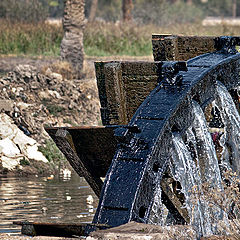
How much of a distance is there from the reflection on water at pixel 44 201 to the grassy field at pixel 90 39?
12.8 meters

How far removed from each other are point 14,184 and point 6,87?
17.6ft

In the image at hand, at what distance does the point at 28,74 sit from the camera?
62.2 feet

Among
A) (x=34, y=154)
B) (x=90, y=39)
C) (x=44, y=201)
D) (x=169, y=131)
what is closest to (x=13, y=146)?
(x=34, y=154)

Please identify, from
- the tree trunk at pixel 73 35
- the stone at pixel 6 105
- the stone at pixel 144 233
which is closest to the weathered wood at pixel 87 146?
the stone at pixel 144 233

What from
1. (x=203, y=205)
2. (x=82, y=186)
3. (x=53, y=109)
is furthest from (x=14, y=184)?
(x=203, y=205)

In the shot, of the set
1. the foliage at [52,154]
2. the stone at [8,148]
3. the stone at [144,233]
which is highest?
the stone at [144,233]

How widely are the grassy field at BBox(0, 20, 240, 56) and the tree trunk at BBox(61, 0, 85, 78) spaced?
425 cm

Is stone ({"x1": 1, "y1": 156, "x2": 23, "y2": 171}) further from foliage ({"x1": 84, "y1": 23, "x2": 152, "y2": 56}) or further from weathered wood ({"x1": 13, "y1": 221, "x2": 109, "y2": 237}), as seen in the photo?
foliage ({"x1": 84, "y1": 23, "x2": 152, "y2": 56})

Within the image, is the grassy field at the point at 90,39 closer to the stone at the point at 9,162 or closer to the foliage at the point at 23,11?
the foliage at the point at 23,11

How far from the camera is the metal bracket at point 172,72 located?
6812 mm

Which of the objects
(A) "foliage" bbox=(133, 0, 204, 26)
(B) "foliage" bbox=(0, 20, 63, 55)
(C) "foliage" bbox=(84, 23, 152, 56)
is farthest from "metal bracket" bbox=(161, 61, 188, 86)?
(A) "foliage" bbox=(133, 0, 204, 26)

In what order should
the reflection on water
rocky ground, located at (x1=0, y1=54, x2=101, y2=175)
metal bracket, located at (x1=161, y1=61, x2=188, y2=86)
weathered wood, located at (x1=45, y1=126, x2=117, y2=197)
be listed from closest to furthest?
metal bracket, located at (x1=161, y1=61, x2=188, y2=86) < weathered wood, located at (x1=45, y1=126, x2=117, y2=197) < the reflection on water < rocky ground, located at (x1=0, y1=54, x2=101, y2=175)

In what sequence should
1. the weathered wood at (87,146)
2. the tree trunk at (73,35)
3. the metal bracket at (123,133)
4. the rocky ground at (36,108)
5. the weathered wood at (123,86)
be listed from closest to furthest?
1. the metal bracket at (123,133)
2. the weathered wood at (87,146)
3. the weathered wood at (123,86)
4. the rocky ground at (36,108)
5. the tree trunk at (73,35)

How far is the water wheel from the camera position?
596cm
